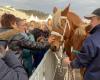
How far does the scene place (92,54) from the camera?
509cm

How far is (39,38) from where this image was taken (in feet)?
24.3

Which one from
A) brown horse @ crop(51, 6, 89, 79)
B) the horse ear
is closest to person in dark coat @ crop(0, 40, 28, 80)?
brown horse @ crop(51, 6, 89, 79)

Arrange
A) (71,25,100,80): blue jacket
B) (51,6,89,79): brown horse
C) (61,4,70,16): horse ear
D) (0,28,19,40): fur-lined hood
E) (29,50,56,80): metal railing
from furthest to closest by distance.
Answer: (61,4,70,16): horse ear → (51,6,89,79): brown horse → (0,28,19,40): fur-lined hood → (71,25,100,80): blue jacket → (29,50,56,80): metal railing

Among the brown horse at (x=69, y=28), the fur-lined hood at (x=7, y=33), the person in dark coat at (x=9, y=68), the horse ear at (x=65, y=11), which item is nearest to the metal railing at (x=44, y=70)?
the brown horse at (x=69, y=28)

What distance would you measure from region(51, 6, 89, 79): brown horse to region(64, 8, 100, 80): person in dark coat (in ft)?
4.61

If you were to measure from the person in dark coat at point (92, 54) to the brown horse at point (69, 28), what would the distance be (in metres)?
1.40

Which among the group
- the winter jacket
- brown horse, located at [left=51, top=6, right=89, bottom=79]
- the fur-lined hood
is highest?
the winter jacket

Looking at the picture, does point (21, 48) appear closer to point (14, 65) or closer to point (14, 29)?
point (14, 29)

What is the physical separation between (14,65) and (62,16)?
10.4 feet

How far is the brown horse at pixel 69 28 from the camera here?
6.84 m

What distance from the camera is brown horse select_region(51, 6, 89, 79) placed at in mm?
6840

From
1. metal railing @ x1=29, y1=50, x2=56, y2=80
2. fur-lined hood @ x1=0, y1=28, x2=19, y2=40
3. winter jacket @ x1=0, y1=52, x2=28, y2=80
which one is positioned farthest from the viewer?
fur-lined hood @ x1=0, y1=28, x2=19, y2=40

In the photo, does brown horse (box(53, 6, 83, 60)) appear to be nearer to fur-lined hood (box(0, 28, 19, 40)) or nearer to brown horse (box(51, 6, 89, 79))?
brown horse (box(51, 6, 89, 79))

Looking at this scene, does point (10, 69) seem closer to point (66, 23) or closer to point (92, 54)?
point (92, 54)
